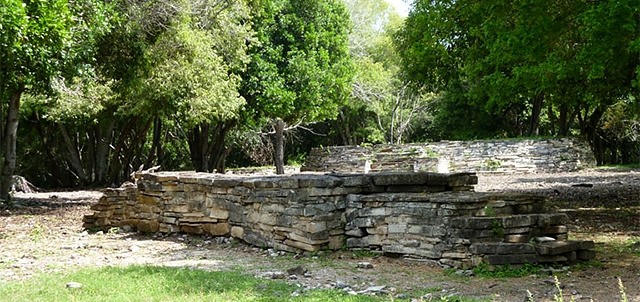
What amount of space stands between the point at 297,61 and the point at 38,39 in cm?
1472

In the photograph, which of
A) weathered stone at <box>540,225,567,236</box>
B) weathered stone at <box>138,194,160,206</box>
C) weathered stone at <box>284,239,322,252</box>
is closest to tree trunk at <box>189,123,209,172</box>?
weathered stone at <box>138,194,160,206</box>

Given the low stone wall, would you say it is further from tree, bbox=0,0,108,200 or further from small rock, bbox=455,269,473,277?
small rock, bbox=455,269,473,277

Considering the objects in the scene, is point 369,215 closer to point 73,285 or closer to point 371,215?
point 371,215

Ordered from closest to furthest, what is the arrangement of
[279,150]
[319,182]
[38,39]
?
[319,182] → [38,39] → [279,150]

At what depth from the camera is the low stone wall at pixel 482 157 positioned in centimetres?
2639

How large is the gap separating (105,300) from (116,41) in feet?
33.5

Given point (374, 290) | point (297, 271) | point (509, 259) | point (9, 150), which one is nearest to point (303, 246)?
point (297, 271)

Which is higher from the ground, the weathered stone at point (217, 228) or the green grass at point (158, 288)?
the weathered stone at point (217, 228)

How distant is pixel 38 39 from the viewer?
36.2 feet

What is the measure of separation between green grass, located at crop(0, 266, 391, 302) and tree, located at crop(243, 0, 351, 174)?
1704cm

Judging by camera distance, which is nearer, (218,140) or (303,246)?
(303,246)

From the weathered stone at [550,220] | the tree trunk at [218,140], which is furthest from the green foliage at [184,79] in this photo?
the weathered stone at [550,220]

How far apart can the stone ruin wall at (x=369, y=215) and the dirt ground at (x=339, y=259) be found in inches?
8.6

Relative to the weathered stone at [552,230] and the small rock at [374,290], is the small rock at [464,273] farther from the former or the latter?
the weathered stone at [552,230]
